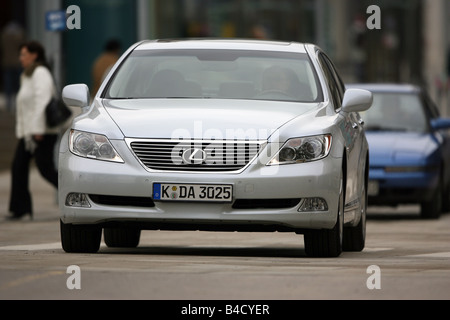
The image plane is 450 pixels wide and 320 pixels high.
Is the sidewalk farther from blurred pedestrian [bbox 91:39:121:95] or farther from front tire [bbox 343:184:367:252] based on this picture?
front tire [bbox 343:184:367:252]

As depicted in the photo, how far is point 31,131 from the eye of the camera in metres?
16.6

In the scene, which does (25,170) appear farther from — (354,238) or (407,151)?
(354,238)

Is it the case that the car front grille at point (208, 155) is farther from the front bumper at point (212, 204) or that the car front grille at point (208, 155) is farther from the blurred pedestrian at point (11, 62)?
the blurred pedestrian at point (11, 62)

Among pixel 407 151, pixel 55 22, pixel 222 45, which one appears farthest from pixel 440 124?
pixel 222 45

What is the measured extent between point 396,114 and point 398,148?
3.09 feet

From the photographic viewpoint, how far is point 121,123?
1098cm

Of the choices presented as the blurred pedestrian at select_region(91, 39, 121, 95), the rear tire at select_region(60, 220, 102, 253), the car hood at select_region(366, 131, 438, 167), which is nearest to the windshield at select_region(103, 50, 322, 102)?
the rear tire at select_region(60, 220, 102, 253)

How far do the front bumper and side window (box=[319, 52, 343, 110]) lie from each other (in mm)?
1271

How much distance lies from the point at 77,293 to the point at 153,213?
2.46 metres

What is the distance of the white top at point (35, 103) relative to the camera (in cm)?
1656

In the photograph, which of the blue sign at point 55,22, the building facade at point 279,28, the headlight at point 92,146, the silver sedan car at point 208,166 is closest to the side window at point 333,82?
the silver sedan car at point 208,166

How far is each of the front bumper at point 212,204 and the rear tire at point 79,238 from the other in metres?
0.23
